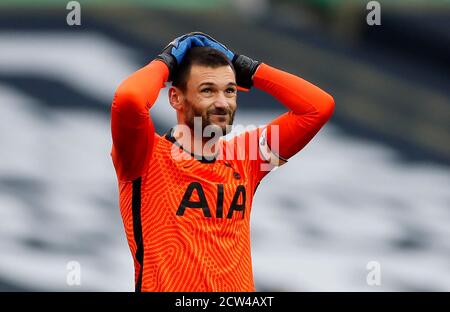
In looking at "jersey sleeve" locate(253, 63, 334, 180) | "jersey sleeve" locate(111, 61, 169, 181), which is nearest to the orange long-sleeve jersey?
"jersey sleeve" locate(111, 61, 169, 181)

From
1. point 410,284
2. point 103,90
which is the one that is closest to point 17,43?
point 103,90

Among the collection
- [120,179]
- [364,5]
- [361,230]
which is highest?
[364,5]

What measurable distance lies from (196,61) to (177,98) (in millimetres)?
210

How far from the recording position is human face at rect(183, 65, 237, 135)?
5.66 m

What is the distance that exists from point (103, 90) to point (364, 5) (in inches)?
118

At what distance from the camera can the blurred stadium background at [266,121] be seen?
32.9 feet

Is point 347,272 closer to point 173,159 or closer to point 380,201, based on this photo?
point 380,201

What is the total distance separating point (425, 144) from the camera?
37.4 ft

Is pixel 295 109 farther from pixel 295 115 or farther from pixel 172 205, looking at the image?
pixel 172 205

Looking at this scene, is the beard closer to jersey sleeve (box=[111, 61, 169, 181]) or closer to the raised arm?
jersey sleeve (box=[111, 61, 169, 181])

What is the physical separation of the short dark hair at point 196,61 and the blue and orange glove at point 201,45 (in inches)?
1.2

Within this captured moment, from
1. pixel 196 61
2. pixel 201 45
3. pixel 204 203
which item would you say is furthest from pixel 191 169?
pixel 201 45

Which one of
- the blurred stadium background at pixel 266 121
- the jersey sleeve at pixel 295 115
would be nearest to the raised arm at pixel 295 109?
the jersey sleeve at pixel 295 115

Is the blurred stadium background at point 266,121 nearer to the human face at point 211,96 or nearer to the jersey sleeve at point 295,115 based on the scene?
the jersey sleeve at point 295,115
